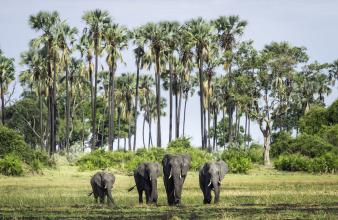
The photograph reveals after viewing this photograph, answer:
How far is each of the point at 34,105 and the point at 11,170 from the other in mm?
62067

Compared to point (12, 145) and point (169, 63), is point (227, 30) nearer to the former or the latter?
point (169, 63)

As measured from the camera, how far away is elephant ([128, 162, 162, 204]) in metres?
29.9

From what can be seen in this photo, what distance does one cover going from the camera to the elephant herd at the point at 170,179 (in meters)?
29.3

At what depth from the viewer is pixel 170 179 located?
29.8 metres

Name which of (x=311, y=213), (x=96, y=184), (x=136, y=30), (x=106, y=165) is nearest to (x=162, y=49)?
(x=136, y=30)

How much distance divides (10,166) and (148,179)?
2811 cm

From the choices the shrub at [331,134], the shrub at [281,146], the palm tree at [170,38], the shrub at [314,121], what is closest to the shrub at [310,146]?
the shrub at [281,146]

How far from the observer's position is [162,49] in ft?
294

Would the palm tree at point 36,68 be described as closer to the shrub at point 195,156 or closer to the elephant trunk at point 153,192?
the shrub at point 195,156

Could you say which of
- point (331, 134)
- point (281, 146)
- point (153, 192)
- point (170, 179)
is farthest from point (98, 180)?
point (281, 146)

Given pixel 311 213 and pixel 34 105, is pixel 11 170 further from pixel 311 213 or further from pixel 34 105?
pixel 34 105

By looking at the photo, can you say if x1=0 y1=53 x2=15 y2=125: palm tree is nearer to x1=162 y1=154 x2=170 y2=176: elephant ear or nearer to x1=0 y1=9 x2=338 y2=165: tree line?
x1=0 y1=9 x2=338 y2=165: tree line

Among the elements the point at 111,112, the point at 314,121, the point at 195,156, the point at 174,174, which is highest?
the point at 111,112

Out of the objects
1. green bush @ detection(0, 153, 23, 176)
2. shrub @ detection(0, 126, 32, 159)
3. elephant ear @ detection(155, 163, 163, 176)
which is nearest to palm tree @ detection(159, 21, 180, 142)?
shrub @ detection(0, 126, 32, 159)
